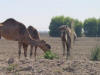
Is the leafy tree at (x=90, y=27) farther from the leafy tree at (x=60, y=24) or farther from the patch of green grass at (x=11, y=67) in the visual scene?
the patch of green grass at (x=11, y=67)

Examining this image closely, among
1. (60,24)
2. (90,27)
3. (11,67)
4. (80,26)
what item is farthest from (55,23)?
(11,67)

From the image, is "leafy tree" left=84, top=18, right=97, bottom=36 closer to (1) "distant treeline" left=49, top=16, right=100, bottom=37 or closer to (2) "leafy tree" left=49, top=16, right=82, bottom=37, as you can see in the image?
(1) "distant treeline" left=49, top=16, right=100, bottom=37

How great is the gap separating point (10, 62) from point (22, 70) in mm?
1311

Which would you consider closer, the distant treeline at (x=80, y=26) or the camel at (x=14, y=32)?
the camel at (x=14, y=32)

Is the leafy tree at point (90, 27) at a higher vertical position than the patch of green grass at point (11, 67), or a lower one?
higher

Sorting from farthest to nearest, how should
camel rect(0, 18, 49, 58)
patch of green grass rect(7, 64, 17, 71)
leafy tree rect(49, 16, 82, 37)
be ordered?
leafy tree rect(49, 16, 82, 37) < camel rect(0, 18, 49, 58) < patch of green grass rect(7, 64, 17, 71)

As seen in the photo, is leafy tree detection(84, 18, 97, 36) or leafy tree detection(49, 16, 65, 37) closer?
leafy tree detection(84, 18, 97, 36)

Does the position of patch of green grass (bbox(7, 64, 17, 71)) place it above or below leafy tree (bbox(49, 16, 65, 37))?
below

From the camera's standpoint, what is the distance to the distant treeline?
66.2 meters

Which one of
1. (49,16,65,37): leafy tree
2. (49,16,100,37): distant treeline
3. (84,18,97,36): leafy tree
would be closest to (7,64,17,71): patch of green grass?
(49,16,100,37): distant treeline

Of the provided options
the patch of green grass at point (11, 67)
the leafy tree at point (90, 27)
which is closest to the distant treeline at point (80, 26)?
the leafy tree at point (90, 27)

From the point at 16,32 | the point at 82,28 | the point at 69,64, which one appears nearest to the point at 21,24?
the point at 16,32

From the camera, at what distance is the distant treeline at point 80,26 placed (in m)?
66.2

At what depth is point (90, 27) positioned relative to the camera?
70250 millimetres
